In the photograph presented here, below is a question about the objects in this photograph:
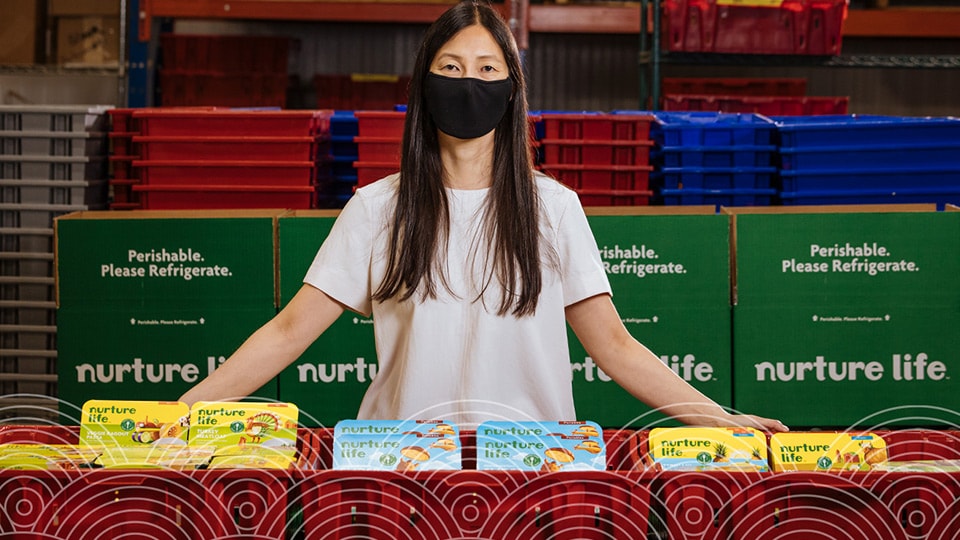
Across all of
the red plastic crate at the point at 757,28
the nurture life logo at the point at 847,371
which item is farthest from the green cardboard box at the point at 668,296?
the red plastic crate at the point at 757,28

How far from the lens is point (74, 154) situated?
453 centimetres

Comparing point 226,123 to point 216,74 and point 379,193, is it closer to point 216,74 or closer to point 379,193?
point 379,193

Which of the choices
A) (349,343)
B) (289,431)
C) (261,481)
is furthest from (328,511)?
(349,343)

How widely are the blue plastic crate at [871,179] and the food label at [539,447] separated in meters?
2.86

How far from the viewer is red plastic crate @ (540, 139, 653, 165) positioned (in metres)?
4.45

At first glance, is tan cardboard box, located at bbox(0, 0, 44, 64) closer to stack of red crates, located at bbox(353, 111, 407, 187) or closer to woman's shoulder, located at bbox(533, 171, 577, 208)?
stack of red crates, located at bbox(353, 111, 407, 187)

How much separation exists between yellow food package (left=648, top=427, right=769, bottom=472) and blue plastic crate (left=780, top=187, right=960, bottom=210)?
2821 mm

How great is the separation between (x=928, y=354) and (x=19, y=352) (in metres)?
3.41

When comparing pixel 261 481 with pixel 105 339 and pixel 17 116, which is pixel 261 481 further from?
pixel 17 116

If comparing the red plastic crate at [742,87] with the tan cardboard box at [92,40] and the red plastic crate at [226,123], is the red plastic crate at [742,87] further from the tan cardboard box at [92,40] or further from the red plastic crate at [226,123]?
the red plastic crate at [226,123]

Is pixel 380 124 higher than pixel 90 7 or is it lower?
lower

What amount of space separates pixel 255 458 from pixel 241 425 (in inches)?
5.1

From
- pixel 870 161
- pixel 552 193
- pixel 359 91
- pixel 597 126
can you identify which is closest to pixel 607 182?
pixel 597 126

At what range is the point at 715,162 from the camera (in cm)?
445
